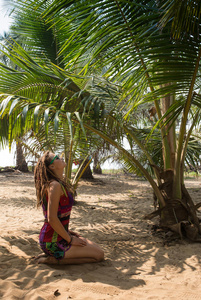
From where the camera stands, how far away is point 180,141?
3.18m

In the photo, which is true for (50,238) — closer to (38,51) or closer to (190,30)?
(190,30)

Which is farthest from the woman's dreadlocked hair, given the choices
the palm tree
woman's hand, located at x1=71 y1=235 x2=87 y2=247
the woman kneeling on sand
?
woman's hand, located at x1=71 y1=235 x2=87 y2=247

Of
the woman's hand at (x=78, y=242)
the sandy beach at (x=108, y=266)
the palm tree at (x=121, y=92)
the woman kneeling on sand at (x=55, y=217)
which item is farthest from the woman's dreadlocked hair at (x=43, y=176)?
the sandy beach at (x=108, y=266)

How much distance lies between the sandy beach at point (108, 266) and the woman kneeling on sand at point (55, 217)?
10 centimetres

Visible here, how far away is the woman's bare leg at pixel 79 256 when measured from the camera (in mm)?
2551

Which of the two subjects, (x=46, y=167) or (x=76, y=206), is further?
(x=76, y=206)

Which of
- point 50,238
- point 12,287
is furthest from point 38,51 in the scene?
point 12,287

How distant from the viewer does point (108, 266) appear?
2686mm

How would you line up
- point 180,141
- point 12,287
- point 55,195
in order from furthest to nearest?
point 180,141 → point 55,195 → point 12,287

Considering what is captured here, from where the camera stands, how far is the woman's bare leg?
255 cm

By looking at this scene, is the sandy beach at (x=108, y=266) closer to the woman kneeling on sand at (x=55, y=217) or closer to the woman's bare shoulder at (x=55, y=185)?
the woman kneeling on sand at (x=55, y=217)

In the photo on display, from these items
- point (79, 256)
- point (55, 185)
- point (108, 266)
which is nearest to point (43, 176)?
point (55, 185)

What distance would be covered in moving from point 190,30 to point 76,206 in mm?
4227

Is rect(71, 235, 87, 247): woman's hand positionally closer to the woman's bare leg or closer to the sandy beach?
the woman's bare leg
